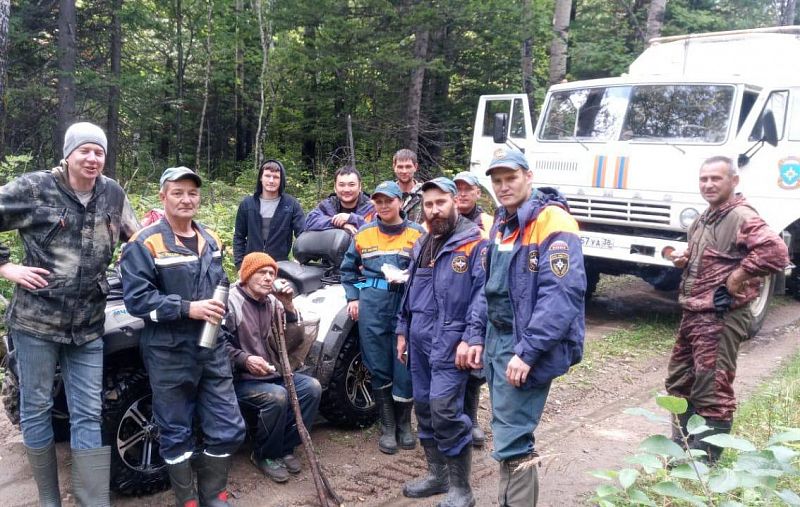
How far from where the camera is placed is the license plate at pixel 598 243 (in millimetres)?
7191

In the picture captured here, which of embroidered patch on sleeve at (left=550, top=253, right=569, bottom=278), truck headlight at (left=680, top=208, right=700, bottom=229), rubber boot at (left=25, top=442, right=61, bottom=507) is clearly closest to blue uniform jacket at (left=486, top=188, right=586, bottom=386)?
embroidered patch on sleeve at (left=550, top=253, right=569, bottom=278)

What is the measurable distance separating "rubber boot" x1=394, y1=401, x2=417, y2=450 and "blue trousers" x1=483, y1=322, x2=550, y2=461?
4.57 feet

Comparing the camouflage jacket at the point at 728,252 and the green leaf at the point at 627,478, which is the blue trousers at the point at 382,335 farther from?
the green leaf at the point at 627,478

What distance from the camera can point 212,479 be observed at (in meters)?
3.38

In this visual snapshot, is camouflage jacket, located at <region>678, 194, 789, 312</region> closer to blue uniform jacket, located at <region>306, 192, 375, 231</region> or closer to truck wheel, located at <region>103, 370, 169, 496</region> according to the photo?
blue uniform jacket, located at <region>306, 192, 375, 231</region>

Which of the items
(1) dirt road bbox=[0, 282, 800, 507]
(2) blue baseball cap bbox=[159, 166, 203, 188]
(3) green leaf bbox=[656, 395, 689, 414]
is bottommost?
(1) dirt road bbox=[0, 282, 800, 507]

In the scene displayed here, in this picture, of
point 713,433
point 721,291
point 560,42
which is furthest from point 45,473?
point 560,42

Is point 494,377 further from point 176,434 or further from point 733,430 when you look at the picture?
point 733,430

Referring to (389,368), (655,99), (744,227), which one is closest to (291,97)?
(655,99)

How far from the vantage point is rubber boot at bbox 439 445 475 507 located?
353cm

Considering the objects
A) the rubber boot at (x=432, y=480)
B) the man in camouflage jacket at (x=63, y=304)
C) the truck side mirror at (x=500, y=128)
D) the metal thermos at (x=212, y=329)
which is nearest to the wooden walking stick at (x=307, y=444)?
the rubber boot at (x=432, y=480)

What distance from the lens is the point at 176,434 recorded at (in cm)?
326

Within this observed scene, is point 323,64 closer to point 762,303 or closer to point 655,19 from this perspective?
point 655,19

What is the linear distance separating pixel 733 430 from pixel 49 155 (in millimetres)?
13852
